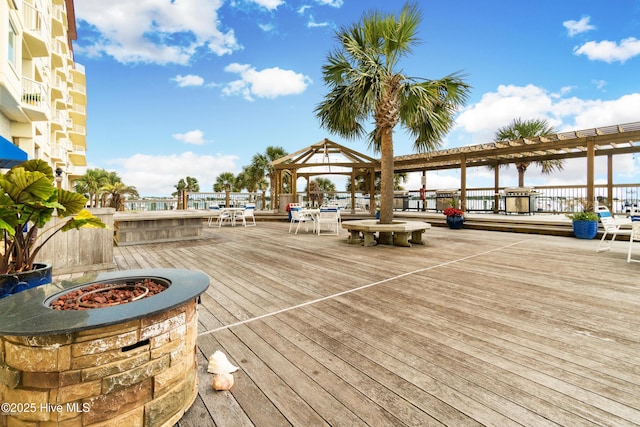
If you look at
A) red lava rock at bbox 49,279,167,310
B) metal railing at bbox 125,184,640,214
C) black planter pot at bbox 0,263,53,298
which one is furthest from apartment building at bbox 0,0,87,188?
red lava rock at bbox 49,279,167,310

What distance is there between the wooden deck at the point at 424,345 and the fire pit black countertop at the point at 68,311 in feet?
1.80

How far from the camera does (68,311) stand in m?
1.12

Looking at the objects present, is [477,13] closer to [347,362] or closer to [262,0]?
[262,0]

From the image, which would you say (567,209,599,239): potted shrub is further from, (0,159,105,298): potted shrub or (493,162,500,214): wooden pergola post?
(0,159,105,298): potted shrub

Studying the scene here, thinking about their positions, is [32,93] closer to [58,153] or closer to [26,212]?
[58,153]

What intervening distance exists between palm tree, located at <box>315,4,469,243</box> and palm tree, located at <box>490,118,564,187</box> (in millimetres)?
9829

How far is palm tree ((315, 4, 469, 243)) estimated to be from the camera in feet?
18.5

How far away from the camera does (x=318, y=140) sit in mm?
13211

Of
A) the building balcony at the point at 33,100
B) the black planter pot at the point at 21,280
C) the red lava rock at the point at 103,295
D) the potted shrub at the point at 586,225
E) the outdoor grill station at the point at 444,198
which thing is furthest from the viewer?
the outdoor grill station at the point at 444,198

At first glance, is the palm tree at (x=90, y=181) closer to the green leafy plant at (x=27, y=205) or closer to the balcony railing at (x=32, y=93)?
the balcony railing at (x=32, y=93)

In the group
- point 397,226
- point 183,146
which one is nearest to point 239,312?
point 397,226

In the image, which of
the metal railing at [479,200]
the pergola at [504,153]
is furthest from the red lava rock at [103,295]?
the metal railing at [479,200]

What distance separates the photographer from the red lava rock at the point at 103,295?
4.19 feet

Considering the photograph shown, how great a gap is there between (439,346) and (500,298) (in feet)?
4.34
